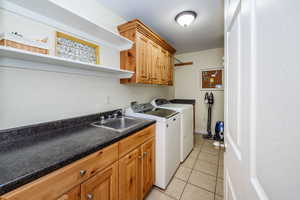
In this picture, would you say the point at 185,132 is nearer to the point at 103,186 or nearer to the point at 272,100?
the point at 103,186

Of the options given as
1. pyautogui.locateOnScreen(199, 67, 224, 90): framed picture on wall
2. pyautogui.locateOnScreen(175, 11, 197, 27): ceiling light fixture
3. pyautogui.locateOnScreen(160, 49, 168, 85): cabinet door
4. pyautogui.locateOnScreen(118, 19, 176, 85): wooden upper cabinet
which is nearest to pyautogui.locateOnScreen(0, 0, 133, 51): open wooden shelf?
pyautogui.locateOnScreen(118, 19, 176, 85): wooden upper cabinet

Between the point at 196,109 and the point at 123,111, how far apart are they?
98.1 inches

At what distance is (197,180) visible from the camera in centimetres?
177

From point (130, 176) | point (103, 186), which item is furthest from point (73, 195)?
point (130, 176)

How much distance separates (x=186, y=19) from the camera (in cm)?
180

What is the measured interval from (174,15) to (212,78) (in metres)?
2.13

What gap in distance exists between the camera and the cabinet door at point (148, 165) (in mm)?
1408

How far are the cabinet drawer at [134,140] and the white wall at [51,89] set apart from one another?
687 millimetres

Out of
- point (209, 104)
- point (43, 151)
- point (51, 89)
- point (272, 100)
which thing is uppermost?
point (51, 89)

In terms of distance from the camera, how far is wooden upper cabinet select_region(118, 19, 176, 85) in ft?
5.75

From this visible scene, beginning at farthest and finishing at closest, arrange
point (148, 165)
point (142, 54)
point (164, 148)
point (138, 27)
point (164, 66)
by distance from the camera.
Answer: point (164, 66) → point (142, 54) → point (138, 27) → point (164, 148) → point (148, 165)

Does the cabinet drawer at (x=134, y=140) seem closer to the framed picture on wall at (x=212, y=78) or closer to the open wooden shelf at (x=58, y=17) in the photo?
the open wooden shelf at (x=58, y=17)

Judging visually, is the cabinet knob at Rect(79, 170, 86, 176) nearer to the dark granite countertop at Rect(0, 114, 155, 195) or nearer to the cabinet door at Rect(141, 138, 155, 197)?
the dark granite countertop at Rect(0, 114, 155, 195)

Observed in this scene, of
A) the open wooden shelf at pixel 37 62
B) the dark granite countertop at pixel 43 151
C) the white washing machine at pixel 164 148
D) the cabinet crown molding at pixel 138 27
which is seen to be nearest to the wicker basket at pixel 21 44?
the open wooden shelf at pixel 37 62
